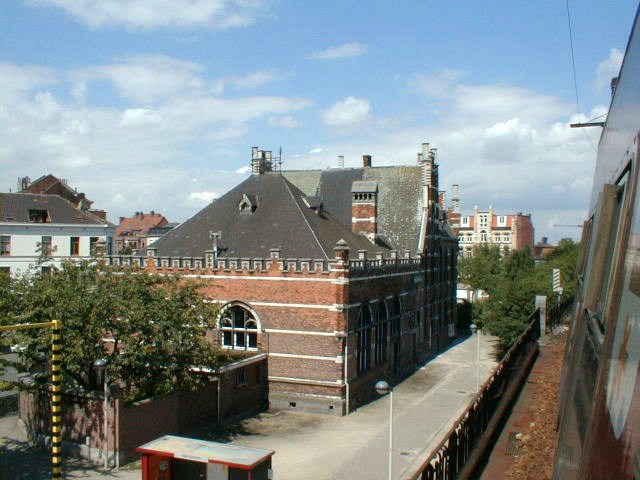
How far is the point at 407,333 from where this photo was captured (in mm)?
37750

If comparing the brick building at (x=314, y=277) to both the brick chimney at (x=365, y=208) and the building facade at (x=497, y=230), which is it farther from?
the building facade at (x=497, y=230)

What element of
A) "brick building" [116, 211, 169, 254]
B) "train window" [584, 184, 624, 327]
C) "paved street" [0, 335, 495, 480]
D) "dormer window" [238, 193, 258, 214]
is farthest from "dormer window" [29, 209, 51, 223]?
"train window" [584, 184, 624, 327]

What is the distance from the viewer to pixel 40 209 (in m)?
50.6

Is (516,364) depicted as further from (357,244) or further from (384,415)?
(357,244)

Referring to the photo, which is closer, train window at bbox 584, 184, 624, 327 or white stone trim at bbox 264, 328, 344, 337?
train window at bbox 584, 184, 624, 327

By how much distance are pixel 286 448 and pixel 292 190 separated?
50.8 feet

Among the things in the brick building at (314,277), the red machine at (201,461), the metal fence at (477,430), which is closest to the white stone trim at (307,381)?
the brick building at (314,277)

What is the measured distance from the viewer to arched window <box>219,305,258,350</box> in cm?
2977

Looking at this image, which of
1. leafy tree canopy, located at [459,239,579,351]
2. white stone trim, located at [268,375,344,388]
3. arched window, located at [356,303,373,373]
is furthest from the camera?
leafy tree canopy, located at [459,239,579,351]

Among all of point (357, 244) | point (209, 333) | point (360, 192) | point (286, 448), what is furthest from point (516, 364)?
point (360, 192)

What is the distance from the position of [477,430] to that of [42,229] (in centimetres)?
4877

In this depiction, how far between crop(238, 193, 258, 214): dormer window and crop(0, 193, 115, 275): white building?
58.3ft

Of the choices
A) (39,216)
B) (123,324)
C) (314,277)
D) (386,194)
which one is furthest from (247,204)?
(39,216)

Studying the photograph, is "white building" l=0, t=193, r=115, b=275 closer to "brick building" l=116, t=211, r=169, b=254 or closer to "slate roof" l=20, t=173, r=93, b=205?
"slate roof" l=20, t=173, r=93, b=205
